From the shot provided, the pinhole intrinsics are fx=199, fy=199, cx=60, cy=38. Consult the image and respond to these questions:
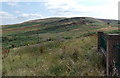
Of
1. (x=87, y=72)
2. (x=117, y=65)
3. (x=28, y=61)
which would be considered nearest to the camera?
(x=117, y=65)

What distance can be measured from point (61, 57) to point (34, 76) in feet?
9.19

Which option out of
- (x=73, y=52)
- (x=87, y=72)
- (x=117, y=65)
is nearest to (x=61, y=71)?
(x=87, y=72)

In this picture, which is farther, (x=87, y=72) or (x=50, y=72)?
(x=50, y=72)

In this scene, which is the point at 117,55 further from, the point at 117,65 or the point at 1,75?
the point at 1,75

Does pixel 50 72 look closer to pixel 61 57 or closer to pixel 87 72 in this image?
pixel 87 72

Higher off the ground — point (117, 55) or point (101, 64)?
point (117, 55)

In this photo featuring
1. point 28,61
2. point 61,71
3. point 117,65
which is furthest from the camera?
point 28,61

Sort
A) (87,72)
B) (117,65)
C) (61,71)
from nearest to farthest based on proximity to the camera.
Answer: (117,65) → (87,72) → (61,71)

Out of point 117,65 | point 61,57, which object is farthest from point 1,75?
point 117,65

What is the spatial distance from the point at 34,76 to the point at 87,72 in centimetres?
179

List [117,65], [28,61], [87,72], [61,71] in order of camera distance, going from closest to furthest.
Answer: [117,65] < [87,72] < [61,71] < [28,61]

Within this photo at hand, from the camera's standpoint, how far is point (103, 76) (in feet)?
20.1

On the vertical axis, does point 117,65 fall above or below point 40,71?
above

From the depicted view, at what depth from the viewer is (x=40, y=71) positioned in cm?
722
